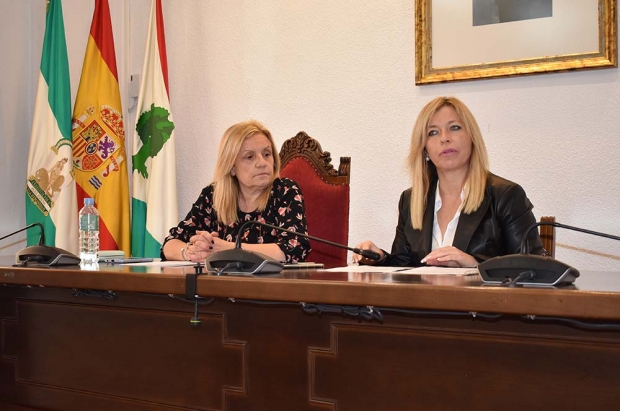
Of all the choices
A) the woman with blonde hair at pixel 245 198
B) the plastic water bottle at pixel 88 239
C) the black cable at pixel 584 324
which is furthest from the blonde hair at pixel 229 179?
the black cable at pixel 584 324

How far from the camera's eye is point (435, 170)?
2699 millimetres

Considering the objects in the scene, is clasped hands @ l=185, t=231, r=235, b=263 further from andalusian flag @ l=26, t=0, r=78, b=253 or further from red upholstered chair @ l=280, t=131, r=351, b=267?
andalusian flag @ l=26, t=0, r=78, b=253

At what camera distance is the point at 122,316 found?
196 cm

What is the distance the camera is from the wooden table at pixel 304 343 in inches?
50.9

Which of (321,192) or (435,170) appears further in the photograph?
(321,192)

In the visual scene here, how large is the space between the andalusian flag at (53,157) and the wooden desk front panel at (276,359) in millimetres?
1619

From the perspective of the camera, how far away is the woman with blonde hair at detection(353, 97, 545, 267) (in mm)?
2396

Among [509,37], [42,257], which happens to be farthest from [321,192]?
[42,257]

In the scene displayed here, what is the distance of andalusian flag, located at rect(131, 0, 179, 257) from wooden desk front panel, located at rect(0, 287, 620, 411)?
5.39 ft

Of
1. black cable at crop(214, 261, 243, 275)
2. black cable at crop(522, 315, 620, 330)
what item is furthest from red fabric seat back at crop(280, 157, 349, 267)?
black cable at crop(522, 315, 620, 330)

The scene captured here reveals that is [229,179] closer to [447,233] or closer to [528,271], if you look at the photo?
[447,233]

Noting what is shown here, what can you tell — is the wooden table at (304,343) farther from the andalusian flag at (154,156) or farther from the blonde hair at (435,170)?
the andalusian flag at (154,156)

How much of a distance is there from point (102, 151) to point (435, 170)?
2.08 m

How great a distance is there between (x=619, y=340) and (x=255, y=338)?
820mm
